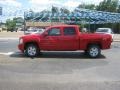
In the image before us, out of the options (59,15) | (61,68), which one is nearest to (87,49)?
(61,68)

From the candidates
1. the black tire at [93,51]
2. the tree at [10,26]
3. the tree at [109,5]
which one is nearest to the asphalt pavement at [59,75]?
the black tire at [93,51]

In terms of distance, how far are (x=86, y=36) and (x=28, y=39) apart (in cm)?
315

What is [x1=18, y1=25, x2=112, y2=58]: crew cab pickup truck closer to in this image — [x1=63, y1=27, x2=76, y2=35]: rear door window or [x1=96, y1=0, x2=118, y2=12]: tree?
[x1=63, y1=27, x2=76, y2=35]: rear door window

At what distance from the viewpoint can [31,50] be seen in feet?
56.7

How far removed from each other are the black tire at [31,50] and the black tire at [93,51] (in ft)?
9.26

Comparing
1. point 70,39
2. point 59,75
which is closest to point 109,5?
point 70,39

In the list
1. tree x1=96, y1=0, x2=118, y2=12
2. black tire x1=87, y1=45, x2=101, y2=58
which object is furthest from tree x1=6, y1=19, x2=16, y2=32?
black tire x1=87, y1=45, x2=101, y2=58

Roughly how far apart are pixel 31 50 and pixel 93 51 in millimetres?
3379

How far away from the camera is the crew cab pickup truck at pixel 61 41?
679 inches

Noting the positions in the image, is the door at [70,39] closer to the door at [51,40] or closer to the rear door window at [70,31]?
the rear door window at [70,31]

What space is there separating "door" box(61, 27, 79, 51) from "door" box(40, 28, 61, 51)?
0.97 feet

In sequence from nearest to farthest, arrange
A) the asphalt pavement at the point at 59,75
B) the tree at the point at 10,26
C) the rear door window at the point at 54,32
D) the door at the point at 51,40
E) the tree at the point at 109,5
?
the asphalt pavement at the point at 59,75, the door at the point at 51,40, the rear door window at the point at 54,32, the tree at the point at 109,5, the tree at the point at 10,26

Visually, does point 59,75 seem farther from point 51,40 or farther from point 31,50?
point 31,50

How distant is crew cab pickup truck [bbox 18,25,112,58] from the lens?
1723cm
